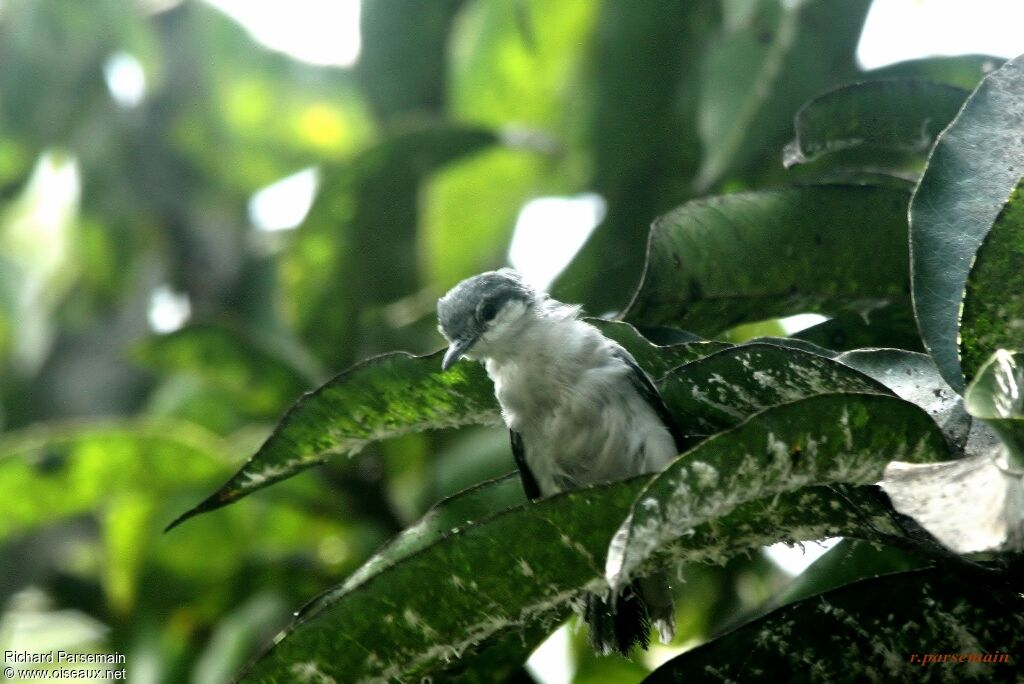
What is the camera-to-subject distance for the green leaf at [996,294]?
1.41m

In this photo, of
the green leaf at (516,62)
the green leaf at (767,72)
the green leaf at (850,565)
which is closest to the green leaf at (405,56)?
the green leaf at (516,62)

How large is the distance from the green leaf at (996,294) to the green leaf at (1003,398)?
0.10 m

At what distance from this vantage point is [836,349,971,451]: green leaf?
4.90ft

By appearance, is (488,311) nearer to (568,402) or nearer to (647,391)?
(568,402)

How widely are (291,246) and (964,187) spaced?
7.64ft

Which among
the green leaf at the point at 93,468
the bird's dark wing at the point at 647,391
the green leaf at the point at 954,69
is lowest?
the green leaf at the point at 93,468

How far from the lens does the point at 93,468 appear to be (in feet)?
9.97

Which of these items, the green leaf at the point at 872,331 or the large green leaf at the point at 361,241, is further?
the large green leaf at the point at 361,241

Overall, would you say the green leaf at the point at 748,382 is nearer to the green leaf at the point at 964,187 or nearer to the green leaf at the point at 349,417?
the green leaf at the point at 964,187

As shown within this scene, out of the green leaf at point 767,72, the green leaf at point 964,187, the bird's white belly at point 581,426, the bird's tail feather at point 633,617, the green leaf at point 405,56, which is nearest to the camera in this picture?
the green leaf at point 964,187

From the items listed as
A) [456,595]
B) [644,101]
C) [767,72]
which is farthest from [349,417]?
[644,101]

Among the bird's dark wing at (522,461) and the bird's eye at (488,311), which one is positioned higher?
the bird's eye at (488,311)

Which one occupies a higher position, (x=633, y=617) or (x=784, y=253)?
(x=784, y=253)

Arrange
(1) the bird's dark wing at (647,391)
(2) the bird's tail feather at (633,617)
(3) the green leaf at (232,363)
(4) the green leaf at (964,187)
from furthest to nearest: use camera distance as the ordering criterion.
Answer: (3) the green leaf at (232,363), (1) the bird's dark wing at (647,391), (2) the bird's tail feather at (633,617), (4) the green leaf at (964,187)
